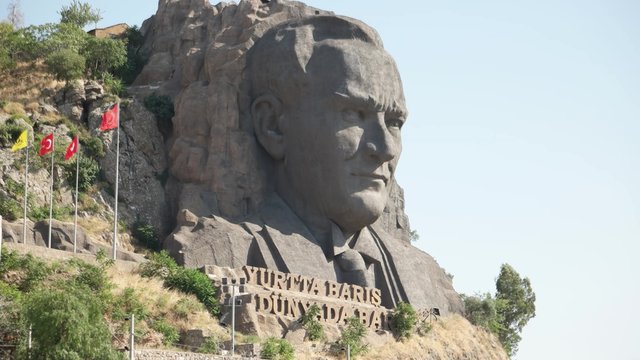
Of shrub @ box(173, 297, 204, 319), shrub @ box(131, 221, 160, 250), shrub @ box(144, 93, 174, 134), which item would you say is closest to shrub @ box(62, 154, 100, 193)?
shrub @ box(131, 221, 160, 250)

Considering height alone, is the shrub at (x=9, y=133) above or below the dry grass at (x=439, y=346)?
above

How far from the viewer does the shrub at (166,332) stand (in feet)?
135

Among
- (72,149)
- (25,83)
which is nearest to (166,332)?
(72,149)

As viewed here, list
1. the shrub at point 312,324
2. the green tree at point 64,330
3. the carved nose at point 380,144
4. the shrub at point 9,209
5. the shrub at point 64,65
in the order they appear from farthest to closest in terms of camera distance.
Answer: the shrub at point 64,65 < the carved nose at point 380,144 < the shrub at point 9,209 < the shrub at point 312,324 < the green tree at point 64,330

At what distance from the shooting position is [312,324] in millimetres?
45781

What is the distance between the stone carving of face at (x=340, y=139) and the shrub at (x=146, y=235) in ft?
13.8

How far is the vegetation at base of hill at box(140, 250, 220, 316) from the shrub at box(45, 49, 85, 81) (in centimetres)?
1038

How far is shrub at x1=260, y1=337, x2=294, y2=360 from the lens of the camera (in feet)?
138

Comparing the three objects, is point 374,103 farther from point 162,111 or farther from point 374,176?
point 162,111

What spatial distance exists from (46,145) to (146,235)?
4779 millimetres

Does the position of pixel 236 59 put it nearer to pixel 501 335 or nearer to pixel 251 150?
pixel 251 150

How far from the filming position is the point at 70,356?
33438mm

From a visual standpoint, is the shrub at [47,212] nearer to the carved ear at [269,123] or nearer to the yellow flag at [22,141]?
the yellow flag at [22,141]

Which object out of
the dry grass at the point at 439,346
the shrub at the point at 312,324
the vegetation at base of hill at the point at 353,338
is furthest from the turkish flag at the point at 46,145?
the vegetation at base of hill at the point at 353,338
